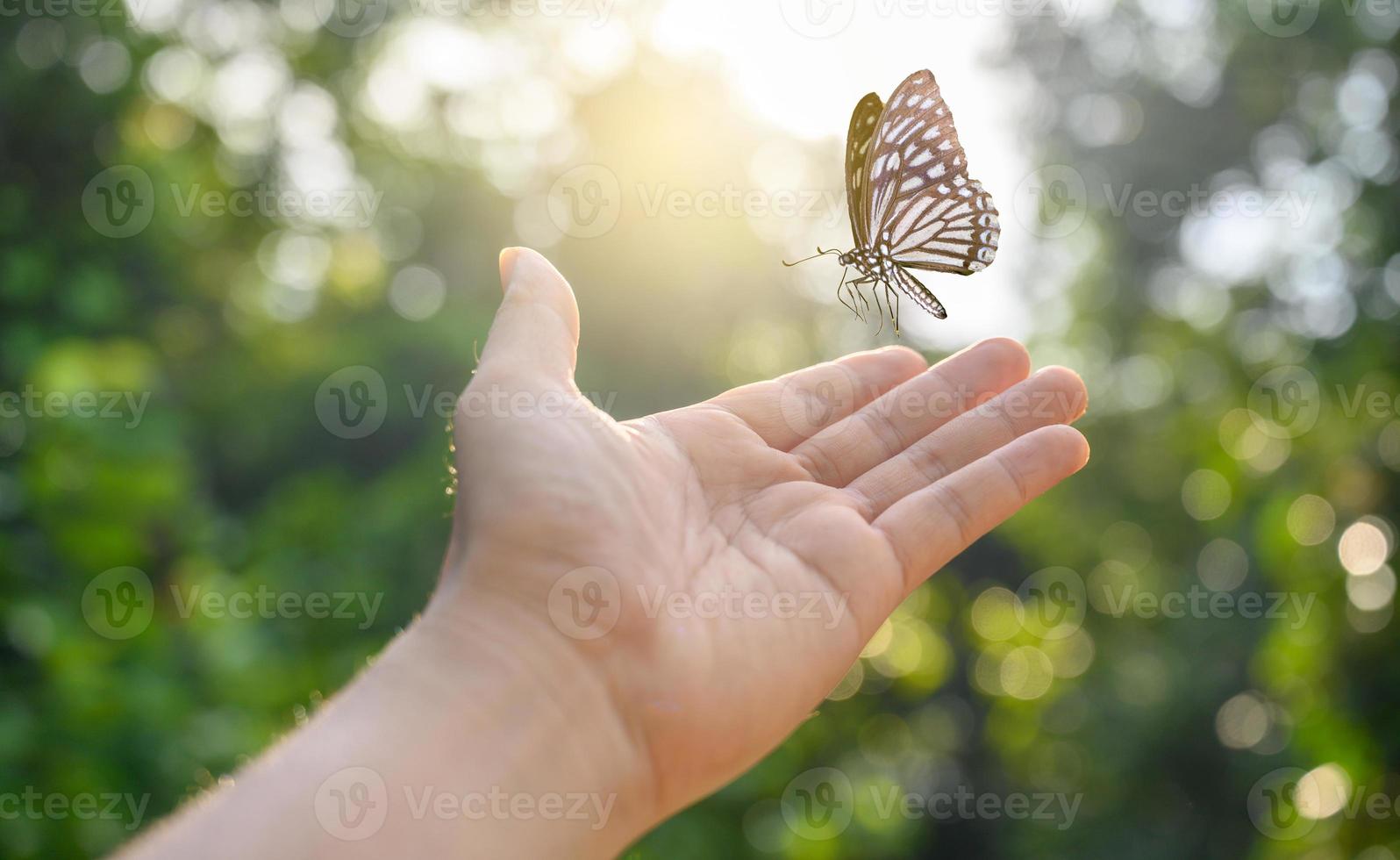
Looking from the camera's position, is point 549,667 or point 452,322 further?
point 452,322

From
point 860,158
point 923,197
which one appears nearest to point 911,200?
point 923,197

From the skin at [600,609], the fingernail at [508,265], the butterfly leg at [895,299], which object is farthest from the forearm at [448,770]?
the butterfly leg at [895,299]

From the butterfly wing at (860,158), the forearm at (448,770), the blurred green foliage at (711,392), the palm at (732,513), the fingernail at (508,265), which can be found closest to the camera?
the forearm at (448,770)

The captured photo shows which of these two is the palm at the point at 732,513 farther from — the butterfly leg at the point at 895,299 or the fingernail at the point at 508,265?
the butterfly leg at the point at 895,299

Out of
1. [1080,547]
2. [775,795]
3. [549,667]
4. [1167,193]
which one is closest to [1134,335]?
[1167,193]

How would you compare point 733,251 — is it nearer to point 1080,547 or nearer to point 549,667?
point 1080,547

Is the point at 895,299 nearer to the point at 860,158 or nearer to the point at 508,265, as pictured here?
the point at 860,158
